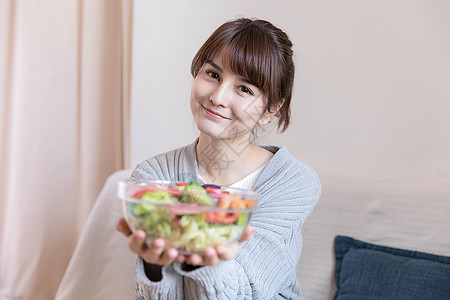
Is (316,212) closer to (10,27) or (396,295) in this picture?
(396,295)

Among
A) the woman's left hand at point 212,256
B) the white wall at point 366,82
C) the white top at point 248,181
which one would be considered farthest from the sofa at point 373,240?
the woman's left hand at point 212,256

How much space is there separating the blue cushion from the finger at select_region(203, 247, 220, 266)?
2.35 ft

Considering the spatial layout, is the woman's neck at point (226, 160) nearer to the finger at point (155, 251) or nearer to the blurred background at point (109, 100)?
the blurred background at point (109, 100)

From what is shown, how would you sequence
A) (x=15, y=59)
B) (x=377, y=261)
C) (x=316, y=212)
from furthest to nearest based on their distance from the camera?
(x=15, y=59) < (x=316, y=212) < (x=377, y=261)

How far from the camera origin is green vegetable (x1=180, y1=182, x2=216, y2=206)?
31.1 inches

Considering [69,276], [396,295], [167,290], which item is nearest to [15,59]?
[69,276]

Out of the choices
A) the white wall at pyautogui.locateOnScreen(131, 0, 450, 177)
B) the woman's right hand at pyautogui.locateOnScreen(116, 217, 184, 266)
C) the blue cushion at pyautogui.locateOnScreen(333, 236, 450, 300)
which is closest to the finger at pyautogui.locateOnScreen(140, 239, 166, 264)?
the woman's right hand at pyautogui.locateOnScreen(116, 217, 184, 266)

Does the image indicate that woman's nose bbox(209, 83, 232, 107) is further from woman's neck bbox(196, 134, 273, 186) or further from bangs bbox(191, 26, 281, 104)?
woman's neck bbox(196, 134, 273, 186)

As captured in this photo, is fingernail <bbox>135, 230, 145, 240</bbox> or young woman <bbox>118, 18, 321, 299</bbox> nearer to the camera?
fingernail <bbox>135, 230, 145, 240</bbox>

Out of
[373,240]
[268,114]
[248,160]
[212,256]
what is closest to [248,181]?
[248,160]

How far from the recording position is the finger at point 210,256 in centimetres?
80

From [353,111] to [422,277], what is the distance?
60 centimetres

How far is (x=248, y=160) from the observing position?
137 centimetres

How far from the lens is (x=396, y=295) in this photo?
1357 millimetres
